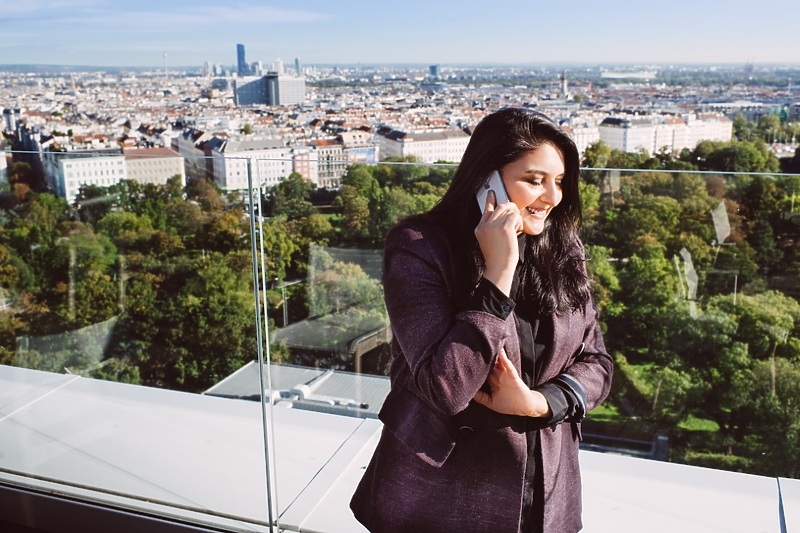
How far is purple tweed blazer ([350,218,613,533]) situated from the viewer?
0.72 meters

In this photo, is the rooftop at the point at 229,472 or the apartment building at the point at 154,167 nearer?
the rooftop at the point at 229,472

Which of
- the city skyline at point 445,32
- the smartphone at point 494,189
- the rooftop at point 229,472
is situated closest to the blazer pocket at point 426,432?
the smartphone at point 494,189

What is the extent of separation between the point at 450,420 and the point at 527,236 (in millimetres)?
246

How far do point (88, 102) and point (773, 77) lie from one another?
26.5 metres

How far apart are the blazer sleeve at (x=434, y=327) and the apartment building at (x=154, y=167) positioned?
4.04 ft

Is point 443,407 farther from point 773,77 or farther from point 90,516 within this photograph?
point 773,77

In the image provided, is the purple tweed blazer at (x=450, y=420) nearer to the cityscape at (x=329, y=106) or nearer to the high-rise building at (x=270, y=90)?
the cityscape at (x=329, y=106)

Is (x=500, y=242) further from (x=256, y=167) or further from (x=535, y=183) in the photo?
(x=256, y=167)

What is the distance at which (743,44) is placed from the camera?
8.58 metres

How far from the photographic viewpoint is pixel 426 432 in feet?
2.62

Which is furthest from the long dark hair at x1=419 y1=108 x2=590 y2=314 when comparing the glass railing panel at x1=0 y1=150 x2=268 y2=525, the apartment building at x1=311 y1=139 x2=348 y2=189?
the apartment building at x1=311 y1=139 x2=348 y2=189

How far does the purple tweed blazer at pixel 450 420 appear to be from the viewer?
716mm

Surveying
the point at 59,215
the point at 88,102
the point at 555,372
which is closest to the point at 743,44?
the point at 59,215

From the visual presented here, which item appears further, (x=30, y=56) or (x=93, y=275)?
(x=30, y=56)
